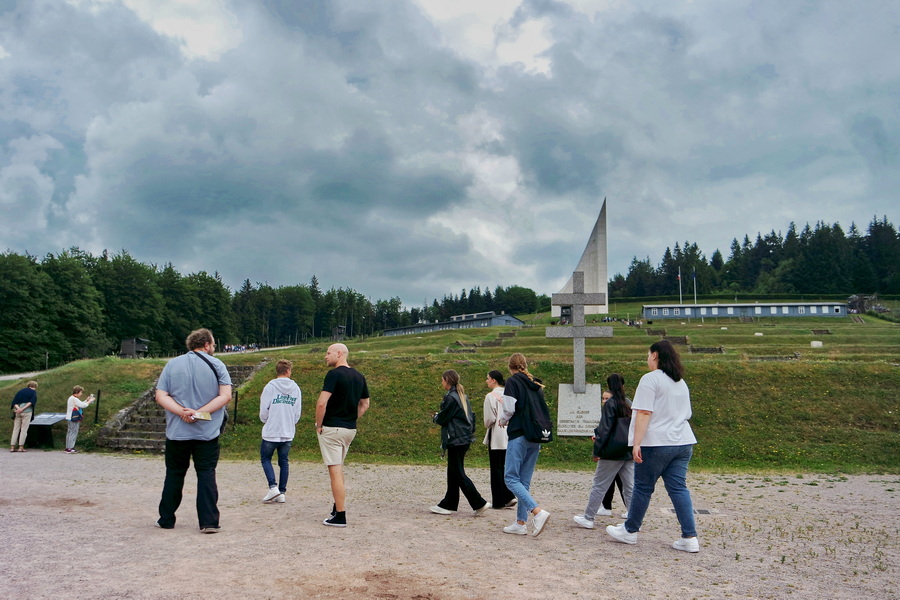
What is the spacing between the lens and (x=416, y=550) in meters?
6.18

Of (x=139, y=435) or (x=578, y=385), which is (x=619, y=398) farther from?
(x=139, y=435)

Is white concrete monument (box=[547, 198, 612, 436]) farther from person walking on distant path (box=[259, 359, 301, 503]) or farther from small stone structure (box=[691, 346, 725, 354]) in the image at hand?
small stone structure (box=[691, 346, 725, 354])

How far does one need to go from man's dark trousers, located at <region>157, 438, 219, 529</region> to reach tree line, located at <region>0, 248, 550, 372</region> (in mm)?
57425

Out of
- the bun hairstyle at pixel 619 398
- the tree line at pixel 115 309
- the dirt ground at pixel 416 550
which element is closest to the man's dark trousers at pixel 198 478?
the dirt ground at pixel 416 550

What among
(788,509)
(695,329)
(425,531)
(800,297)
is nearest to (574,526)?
(425,531)

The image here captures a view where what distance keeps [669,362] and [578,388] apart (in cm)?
1080

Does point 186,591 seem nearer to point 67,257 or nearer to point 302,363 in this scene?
point 302,363

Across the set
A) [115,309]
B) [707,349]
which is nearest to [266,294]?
[115,309]

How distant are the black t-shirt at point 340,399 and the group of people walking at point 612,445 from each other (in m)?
1.54

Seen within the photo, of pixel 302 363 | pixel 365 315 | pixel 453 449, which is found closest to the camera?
pixel 453 449

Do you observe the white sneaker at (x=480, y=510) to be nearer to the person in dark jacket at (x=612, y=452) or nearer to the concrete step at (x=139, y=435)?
the person in dark jacket at (x=612, y=452)

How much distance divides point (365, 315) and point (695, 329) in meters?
85.4

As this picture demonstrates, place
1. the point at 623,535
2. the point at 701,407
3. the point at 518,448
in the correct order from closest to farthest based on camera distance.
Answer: the point at 623,535
the point at 518,448
the point at 701,407

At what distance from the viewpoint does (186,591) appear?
460cm
